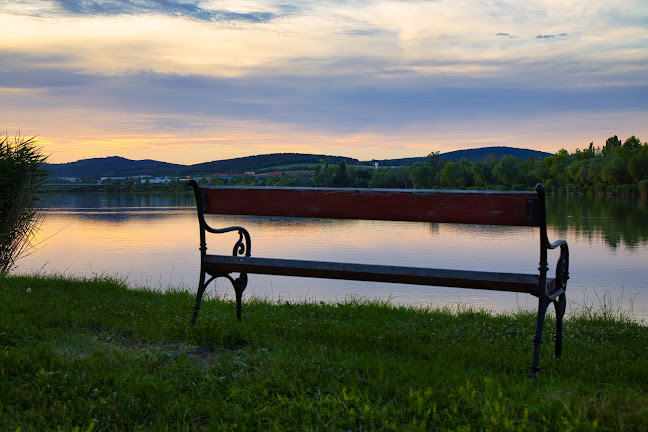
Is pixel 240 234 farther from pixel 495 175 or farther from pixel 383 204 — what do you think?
pixel 495 175

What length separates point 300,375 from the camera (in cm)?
354

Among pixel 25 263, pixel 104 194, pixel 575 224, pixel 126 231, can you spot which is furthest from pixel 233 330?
pixel 104 194

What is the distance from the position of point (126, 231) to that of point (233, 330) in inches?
972

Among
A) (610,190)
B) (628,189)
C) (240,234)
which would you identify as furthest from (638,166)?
(240,234)

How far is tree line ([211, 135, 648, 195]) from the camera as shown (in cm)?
5809

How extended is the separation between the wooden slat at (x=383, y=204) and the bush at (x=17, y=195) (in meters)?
6.73

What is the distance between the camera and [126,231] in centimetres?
2775

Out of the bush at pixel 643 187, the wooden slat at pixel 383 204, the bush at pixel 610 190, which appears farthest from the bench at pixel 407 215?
the bush at pixel 610 190

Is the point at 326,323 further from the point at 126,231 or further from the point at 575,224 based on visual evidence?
the point at 575,224

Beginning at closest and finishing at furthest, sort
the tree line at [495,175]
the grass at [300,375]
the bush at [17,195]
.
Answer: the grass at [300,375] → the bush at [17,195] → the tree line at [495,175]

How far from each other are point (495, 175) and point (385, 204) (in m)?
83.2

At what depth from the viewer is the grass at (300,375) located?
304 centimetres

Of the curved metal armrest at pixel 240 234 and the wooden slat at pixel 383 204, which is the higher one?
the wooden slat at pixel 383 204

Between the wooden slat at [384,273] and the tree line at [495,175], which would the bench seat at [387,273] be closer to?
the wooden slat at [384,273]
